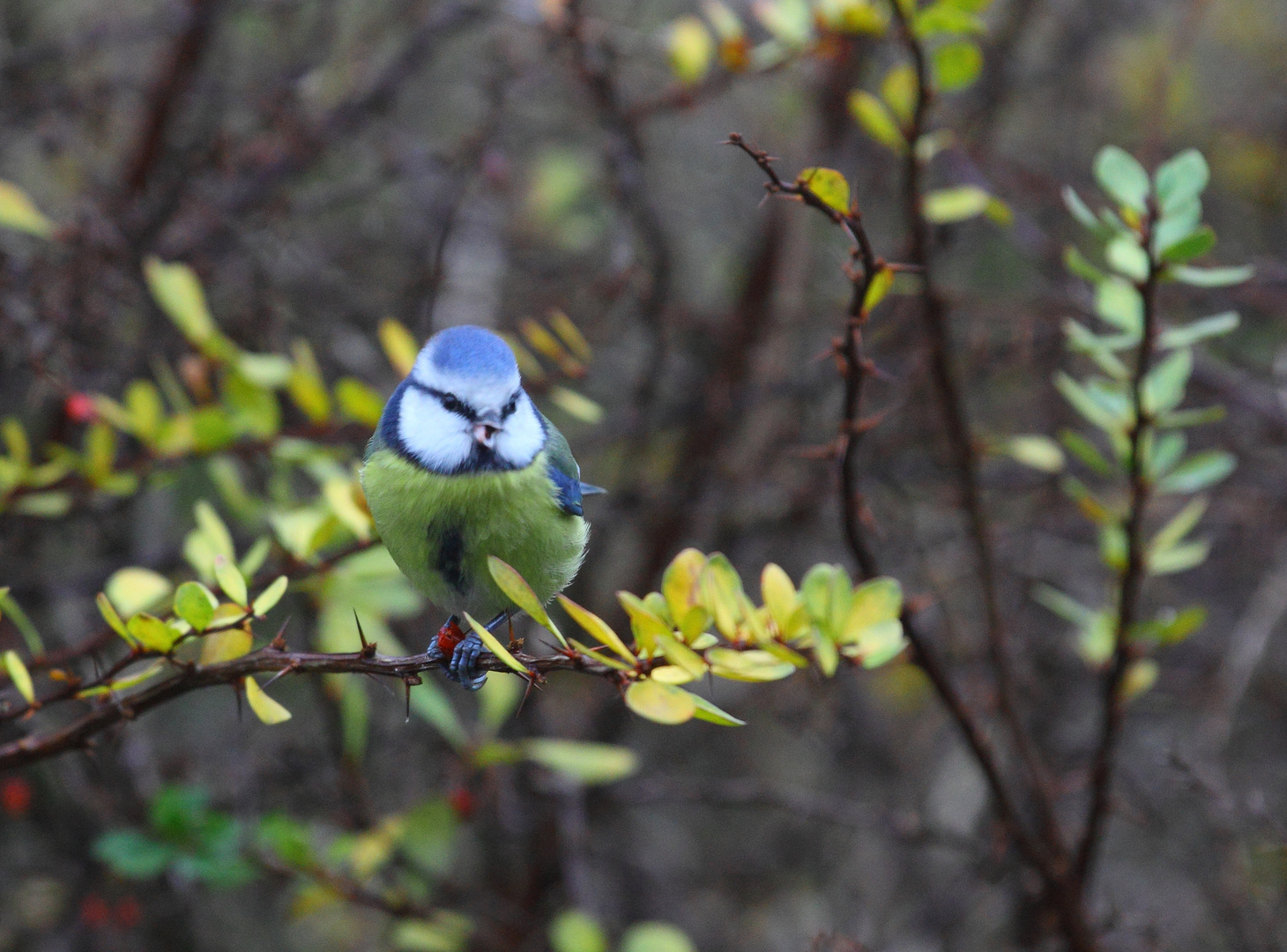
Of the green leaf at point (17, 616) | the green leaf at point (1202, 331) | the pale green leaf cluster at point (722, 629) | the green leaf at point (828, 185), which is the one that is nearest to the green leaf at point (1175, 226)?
the green leaf at point (1202, 331)

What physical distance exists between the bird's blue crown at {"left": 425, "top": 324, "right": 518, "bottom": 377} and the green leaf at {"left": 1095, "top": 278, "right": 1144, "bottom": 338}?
39.4 inches

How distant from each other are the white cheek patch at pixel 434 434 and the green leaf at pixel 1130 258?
1086mm

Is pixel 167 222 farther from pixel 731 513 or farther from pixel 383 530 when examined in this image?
pixel 731 513

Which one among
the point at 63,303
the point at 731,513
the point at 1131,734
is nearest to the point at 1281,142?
the point at 1131,734

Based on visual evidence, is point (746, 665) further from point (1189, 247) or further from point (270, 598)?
point (1189, 247)

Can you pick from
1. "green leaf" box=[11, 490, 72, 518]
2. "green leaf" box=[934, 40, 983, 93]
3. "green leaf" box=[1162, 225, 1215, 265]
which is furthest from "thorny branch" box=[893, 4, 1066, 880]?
"green leaf" box=[11, 490, 72, 518]

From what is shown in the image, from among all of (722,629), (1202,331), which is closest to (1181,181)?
(1202,331)

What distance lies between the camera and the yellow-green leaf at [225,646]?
156 centimetres

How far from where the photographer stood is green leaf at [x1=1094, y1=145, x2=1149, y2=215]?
5.70ft

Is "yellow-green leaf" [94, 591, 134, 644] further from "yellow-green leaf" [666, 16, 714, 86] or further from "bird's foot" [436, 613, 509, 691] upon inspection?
"yellow-green leaf" [666, 16, 714, 86]

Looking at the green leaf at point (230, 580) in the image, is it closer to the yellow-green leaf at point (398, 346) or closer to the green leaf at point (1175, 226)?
the yellow-green leaf at point (398, 346)

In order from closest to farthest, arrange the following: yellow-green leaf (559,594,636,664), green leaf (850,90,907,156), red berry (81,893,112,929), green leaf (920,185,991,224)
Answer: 1. yellow-green leaf (559,594,636,664)
2. green leaf (850,90,907,156)
3. green leaf (920,185,991,224)
4. red berry (81,893,112,929)

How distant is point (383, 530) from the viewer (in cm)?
184

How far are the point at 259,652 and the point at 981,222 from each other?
3.59 meters
